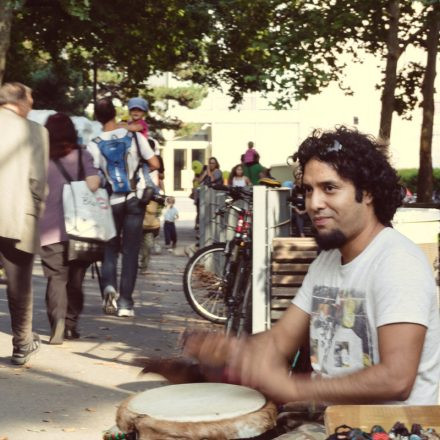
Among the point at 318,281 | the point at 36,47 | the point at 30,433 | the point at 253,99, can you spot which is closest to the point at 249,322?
the point at 30,433

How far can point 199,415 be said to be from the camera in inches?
107

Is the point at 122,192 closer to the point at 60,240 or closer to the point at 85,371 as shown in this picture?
the point at 60,240

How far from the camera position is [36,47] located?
25.2 m

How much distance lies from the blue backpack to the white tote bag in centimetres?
93

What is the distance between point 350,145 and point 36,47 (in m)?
22.9

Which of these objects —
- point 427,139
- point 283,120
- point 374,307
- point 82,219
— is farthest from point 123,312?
point 283,120

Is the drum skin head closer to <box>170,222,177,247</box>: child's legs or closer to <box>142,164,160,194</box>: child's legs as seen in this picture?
<box>142,164,160,194</box>: child's legs

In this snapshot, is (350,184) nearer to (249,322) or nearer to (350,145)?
(350,145)

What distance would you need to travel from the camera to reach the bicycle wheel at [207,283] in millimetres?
10203

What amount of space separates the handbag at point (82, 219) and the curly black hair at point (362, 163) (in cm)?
595

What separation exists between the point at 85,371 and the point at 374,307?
5.08 m

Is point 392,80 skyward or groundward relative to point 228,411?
skyward

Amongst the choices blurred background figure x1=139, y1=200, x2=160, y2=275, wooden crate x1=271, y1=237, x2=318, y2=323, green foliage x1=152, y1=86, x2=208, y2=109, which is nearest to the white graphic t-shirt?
wooden crate x1=271, y1=237, x2=318, y2=323

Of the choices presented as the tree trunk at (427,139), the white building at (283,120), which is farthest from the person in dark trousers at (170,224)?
the white building at (283,120)
